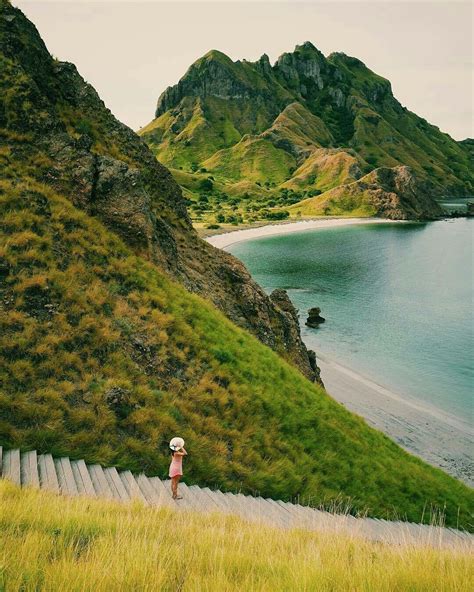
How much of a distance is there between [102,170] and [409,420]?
34.1 meters

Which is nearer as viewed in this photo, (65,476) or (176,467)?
(65,476)

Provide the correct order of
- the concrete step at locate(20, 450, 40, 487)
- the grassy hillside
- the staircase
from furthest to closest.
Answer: the grassy hillside
the staircase
the concrete step at locate(20, 450, 40, 487)

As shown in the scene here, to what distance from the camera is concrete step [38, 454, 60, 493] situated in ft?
32.9

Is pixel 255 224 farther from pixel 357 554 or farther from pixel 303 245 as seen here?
pixel 357 554

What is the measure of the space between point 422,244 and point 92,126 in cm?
14916

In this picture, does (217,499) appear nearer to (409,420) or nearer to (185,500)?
(185,500)

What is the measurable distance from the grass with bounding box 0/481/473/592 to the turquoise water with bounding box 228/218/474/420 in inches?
1683

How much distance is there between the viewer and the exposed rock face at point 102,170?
866 inches

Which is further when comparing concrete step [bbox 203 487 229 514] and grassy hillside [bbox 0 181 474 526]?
grassy hillside [bbox 0 181 474 526]

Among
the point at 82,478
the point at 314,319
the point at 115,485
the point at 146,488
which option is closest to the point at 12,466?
the point at 82,478

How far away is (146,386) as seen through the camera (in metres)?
15.8

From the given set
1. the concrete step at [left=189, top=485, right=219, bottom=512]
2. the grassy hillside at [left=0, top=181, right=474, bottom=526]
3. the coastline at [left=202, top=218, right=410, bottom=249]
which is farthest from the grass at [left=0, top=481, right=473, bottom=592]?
the coastline at [left=202, top=218, right=410, bottom=249]

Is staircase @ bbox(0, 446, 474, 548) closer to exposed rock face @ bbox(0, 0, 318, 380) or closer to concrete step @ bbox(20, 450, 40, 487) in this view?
concrete step @ bbox(20, 450, 40, 487)

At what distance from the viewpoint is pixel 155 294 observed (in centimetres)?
2050
